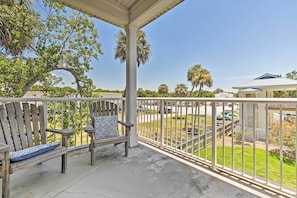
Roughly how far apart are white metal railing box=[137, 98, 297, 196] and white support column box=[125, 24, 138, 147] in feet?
1.19

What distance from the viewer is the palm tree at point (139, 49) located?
1188 centimetres

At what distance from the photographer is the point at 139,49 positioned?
12.5 meters

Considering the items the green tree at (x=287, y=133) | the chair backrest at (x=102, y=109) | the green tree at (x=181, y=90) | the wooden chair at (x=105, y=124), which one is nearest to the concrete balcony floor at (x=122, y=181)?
the wooden chair at (x=105, y=124)

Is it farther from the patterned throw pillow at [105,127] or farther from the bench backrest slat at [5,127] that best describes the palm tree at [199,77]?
the bench backrest slat at [5,127]

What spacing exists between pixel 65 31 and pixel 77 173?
684 cm

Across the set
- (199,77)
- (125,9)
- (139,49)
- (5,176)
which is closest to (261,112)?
(125,9)

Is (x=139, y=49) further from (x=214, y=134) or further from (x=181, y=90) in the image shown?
(x=214, y=134)

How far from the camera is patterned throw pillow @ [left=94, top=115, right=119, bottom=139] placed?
2.60 m

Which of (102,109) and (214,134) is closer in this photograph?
(214,134)

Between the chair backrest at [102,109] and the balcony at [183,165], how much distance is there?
2.22ft

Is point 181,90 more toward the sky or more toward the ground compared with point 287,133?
more toward the sky

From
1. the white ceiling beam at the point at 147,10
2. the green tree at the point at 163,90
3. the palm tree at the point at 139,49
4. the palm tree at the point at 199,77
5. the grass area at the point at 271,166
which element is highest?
the palm tree at the point at 139,49

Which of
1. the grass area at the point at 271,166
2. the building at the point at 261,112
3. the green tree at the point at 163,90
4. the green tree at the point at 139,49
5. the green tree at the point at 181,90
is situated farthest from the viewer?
the green tree at the point at 181,90

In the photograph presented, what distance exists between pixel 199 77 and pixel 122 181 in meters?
19.2
